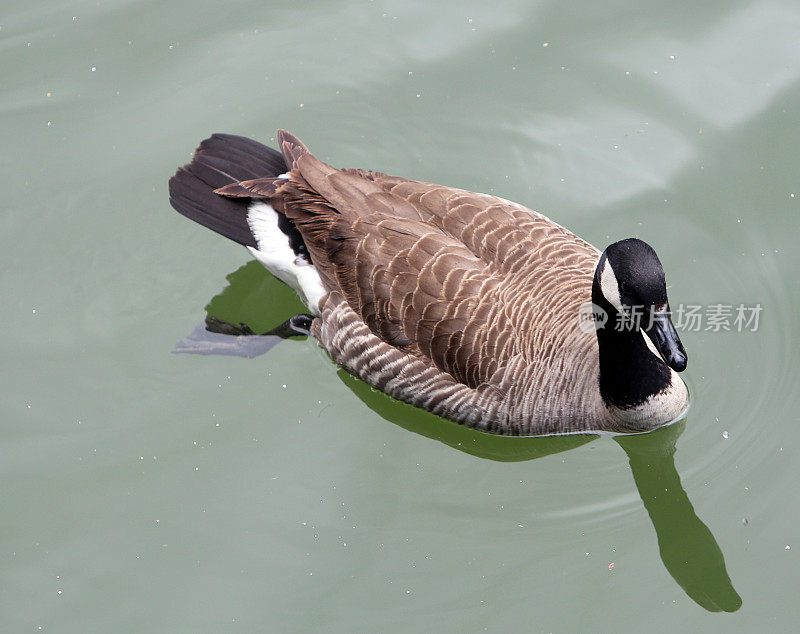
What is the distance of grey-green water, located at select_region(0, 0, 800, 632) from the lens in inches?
235

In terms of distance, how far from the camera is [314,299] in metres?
6.79

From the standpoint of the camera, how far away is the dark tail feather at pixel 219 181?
22.6 ft

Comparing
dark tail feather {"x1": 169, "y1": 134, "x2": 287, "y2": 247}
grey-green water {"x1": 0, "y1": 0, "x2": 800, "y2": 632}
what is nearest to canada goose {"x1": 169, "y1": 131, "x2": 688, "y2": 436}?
dark tail feather {"x1": 169, "y1": 134, "x2": 287, "y2": 247}

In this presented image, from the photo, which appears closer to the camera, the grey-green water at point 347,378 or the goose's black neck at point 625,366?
the goose's black neck at point 625,366

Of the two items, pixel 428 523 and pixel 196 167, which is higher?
pixel 196 167

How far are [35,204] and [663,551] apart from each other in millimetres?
5126

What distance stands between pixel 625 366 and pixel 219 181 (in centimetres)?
296

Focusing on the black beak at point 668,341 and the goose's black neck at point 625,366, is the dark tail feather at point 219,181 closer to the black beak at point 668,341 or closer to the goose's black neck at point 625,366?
the goose's black neck at point 625,366

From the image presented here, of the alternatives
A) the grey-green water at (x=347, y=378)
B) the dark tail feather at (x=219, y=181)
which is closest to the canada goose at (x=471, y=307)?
the dark tail feather at (x=219, y=181)

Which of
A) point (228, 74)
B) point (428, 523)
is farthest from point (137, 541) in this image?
point (228, 74)

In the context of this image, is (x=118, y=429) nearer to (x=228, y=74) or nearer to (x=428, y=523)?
(x=428, y=523)

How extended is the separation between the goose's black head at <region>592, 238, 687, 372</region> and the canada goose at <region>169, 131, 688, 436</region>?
0.04 ft

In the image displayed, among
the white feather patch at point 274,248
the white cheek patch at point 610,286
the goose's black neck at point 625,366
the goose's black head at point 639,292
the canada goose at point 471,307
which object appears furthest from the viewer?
the white feather patch at point 274,248

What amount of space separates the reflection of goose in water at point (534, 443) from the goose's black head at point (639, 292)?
1.15 metres
